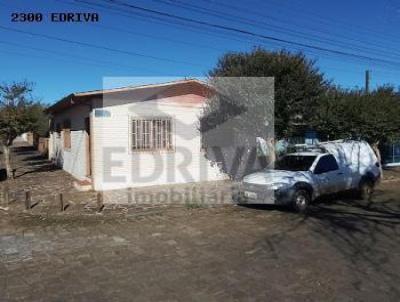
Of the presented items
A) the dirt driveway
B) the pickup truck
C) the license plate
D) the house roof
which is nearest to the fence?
the house roof

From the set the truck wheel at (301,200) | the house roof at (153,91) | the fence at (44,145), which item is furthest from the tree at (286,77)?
the fence at (44,145)

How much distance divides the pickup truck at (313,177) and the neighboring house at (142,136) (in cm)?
402

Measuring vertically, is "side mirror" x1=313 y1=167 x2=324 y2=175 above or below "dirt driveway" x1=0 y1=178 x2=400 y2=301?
above

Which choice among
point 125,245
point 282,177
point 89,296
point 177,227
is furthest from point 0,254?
point 282,177

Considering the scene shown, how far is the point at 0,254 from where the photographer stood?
7465mm

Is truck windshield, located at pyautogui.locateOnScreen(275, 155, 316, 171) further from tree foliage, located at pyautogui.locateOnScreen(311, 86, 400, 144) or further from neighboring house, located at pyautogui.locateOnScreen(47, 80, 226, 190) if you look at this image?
neighboring house, located at pyautogui.locateOnScreen(47, 80, 226, 190)

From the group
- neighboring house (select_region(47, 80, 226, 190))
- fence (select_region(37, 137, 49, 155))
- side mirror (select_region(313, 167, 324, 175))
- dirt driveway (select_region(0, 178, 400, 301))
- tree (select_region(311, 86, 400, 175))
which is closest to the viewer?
dirt driveway (select_region(0, 178, 400, 301))

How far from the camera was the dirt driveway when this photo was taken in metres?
5.61

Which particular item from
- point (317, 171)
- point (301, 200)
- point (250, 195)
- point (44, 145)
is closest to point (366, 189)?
point (317, 171)

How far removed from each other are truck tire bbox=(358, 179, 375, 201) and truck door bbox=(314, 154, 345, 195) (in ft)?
3.57

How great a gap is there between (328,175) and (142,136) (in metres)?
6.51

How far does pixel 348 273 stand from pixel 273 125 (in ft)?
28.3

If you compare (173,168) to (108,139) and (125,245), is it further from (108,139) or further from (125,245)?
(125,245)

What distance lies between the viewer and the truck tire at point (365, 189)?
42.5 ft
